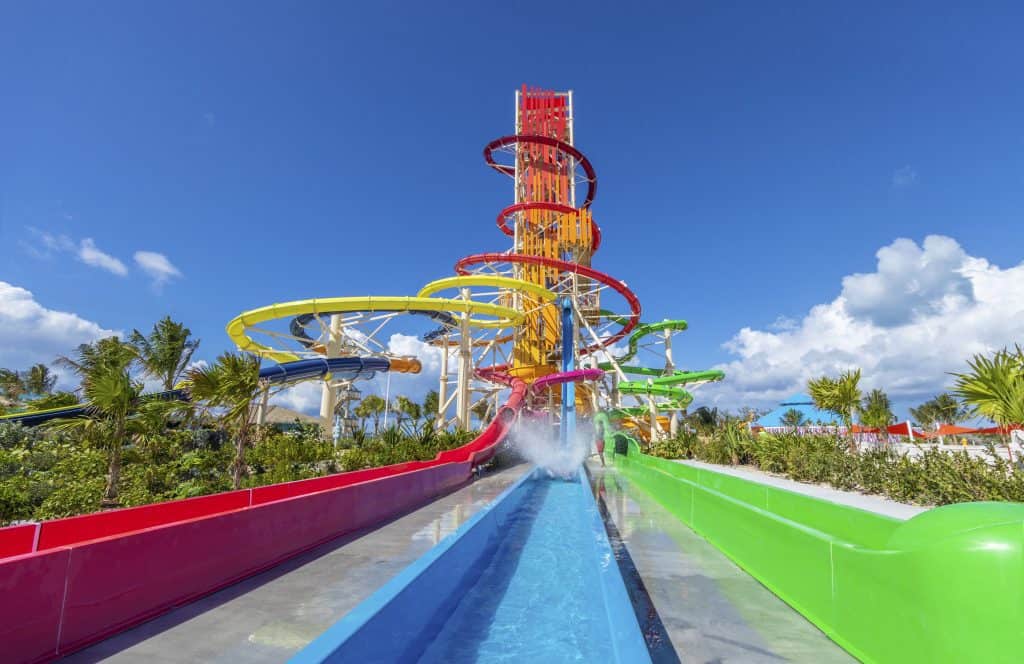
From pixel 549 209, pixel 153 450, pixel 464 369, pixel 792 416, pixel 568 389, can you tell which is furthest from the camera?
pixel 792 416

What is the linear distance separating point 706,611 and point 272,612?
10.9 ft

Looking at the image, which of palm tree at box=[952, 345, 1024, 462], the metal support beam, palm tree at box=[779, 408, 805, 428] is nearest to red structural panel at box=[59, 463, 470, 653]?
palm tree at box=[952, 345, 1024, 462]

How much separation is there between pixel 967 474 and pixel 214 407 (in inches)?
490

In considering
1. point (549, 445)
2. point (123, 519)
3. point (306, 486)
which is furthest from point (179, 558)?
point (549, 445)

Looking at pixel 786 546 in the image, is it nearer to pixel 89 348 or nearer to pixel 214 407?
pixel 214 407

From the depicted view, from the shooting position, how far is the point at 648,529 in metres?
6.77

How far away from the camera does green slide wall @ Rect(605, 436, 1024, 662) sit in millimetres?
2119

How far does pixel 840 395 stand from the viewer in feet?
57.5

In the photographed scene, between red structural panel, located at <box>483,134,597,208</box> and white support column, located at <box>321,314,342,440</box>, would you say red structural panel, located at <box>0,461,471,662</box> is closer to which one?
white support column, located at <box>321,314,342,440</box>

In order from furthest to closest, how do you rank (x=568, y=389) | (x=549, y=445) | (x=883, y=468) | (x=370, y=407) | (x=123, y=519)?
(x=370, y=407), (x=549, y=445), (x=568, y=389), (x=883, y=468), (x=123, y=519)

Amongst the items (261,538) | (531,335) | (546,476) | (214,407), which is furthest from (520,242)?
(261,538)

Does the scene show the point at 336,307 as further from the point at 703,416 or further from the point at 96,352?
the point at 703,416

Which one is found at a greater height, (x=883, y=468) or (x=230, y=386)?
(x=230, y=386)

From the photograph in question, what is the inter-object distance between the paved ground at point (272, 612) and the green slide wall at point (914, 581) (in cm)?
341
